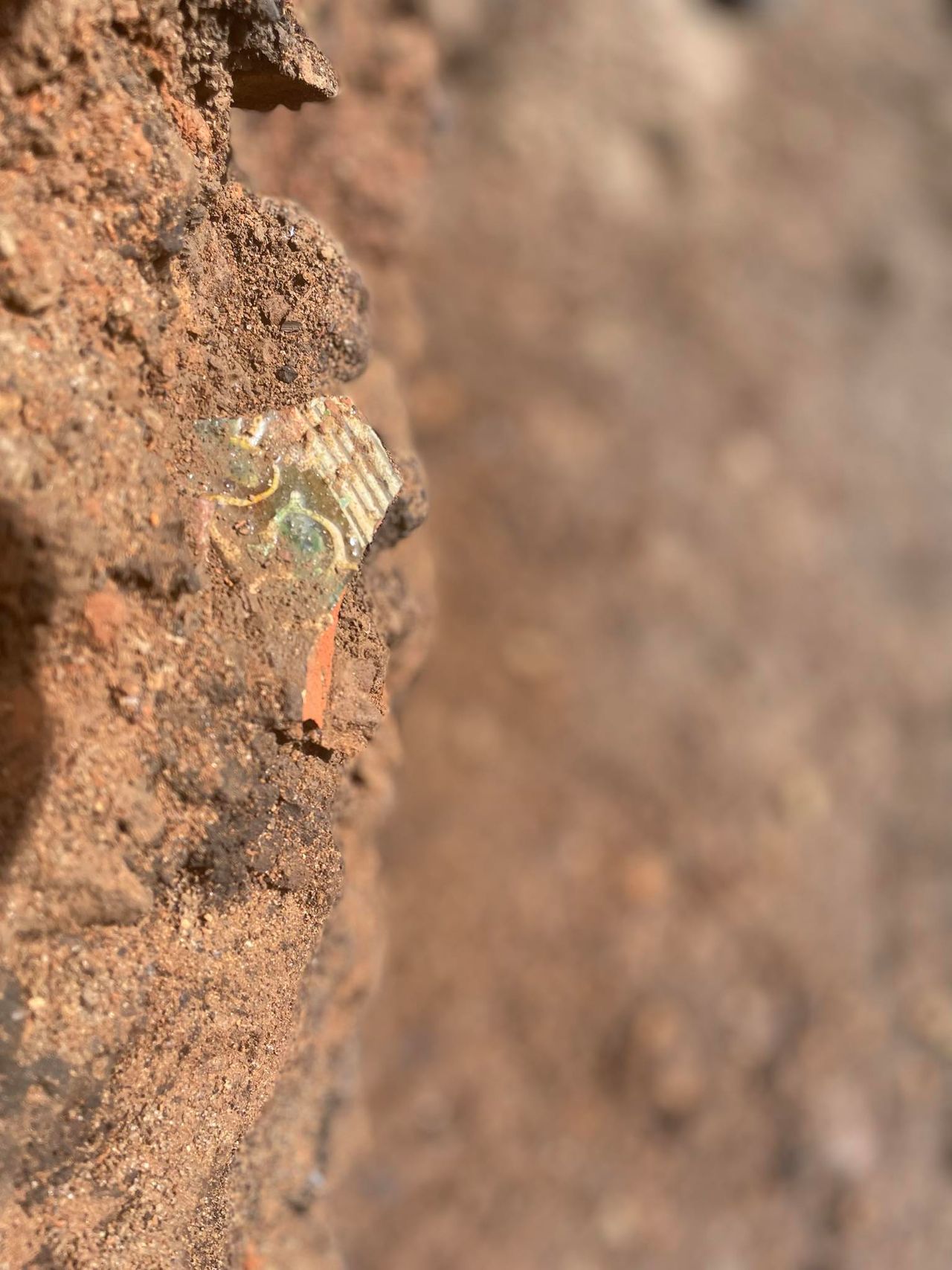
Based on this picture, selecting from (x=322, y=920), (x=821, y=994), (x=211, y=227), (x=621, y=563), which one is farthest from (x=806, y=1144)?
(x=211, y=227)

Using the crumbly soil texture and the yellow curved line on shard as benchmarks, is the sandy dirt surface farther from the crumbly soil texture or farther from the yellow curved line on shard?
the yellow curved line on shard

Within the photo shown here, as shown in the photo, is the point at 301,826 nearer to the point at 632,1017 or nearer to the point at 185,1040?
the point at 185,1040


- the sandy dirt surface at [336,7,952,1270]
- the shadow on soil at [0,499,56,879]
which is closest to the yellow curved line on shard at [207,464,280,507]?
the shadow on soil at [0,499,56,879]

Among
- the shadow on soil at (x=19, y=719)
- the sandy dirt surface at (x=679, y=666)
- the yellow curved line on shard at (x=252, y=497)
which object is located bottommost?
the sandy dirt surface at (x=679, y=666)

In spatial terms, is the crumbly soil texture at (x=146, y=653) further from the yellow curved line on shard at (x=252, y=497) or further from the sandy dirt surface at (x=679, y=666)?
the sandy dirt surface at (x=679, y=666)

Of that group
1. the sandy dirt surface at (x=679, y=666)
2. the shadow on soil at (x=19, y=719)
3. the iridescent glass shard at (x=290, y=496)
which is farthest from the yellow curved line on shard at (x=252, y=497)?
the sandy dirt surface at (x=679, y=666)
